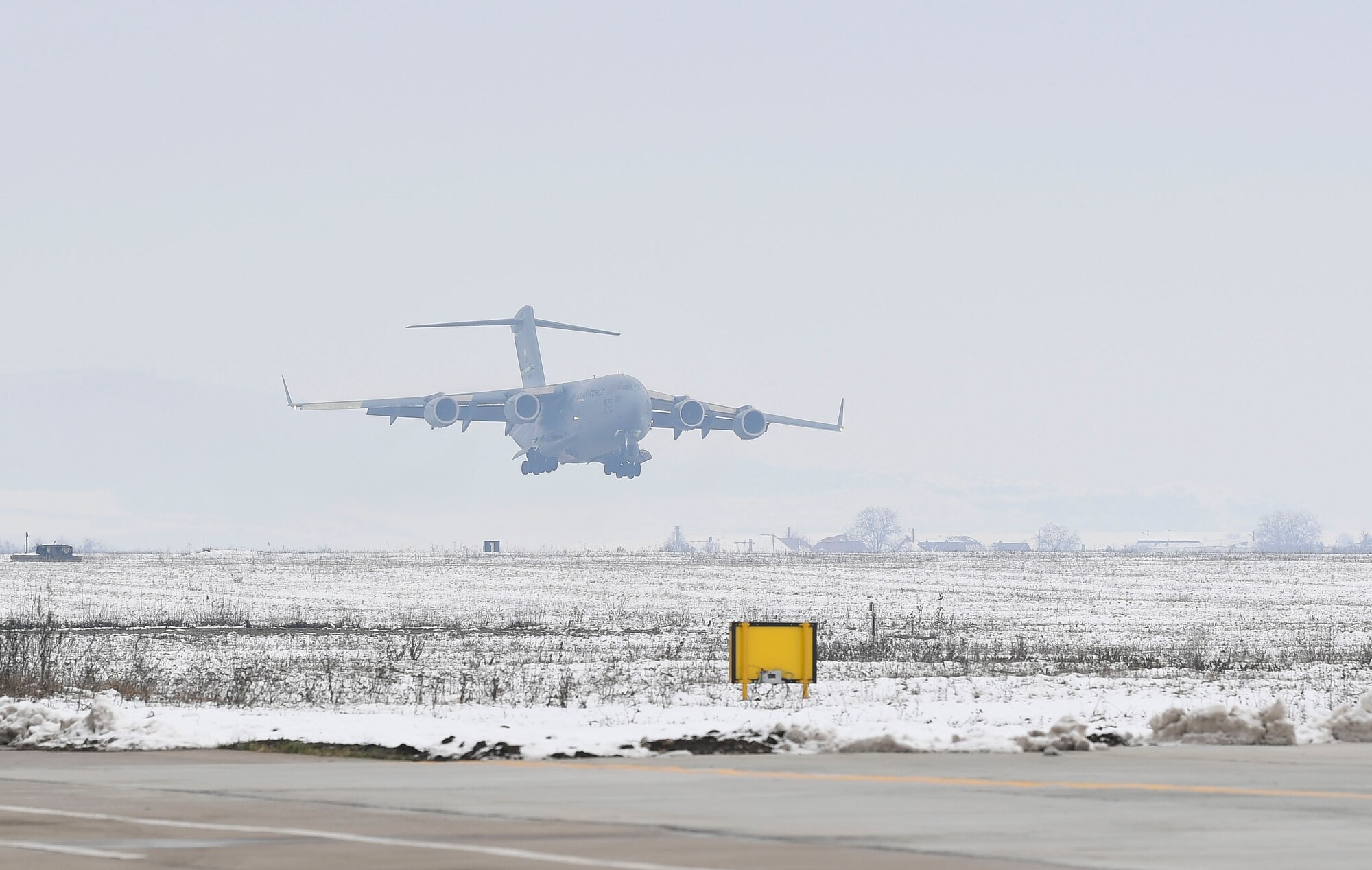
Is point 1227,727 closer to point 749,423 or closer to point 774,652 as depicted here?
point 774,652

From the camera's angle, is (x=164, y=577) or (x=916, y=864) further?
(x=164, y=577)

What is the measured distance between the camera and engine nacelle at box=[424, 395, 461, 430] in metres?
99.1

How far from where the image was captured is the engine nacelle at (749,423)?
334ft

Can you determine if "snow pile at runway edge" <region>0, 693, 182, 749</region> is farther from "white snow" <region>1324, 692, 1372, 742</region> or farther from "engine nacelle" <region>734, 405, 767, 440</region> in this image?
"engine nacelle" <region>734, 405, 767, 440</region>

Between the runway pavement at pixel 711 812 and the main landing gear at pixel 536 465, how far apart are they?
9124cm

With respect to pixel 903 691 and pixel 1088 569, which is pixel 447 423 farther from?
pixel 903 691

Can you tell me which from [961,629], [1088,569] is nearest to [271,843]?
[961,629]

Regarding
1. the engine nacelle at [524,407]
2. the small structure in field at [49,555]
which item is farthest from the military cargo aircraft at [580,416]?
the small structure in field at [49,555]

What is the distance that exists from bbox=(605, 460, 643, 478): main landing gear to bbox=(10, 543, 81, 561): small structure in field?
3391cm

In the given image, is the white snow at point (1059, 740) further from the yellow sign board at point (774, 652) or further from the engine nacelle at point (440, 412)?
the engine nacelle at point (440, 412)

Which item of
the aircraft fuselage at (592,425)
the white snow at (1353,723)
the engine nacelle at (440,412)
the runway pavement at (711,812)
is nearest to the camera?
the runway pavement at (711,812)

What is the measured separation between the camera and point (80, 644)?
3250 centimetres

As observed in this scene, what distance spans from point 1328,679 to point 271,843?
1675 cm

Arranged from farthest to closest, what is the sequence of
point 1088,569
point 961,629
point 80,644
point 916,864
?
point 1088,569 → point 961,629 → point 80,644 → point 916,864
